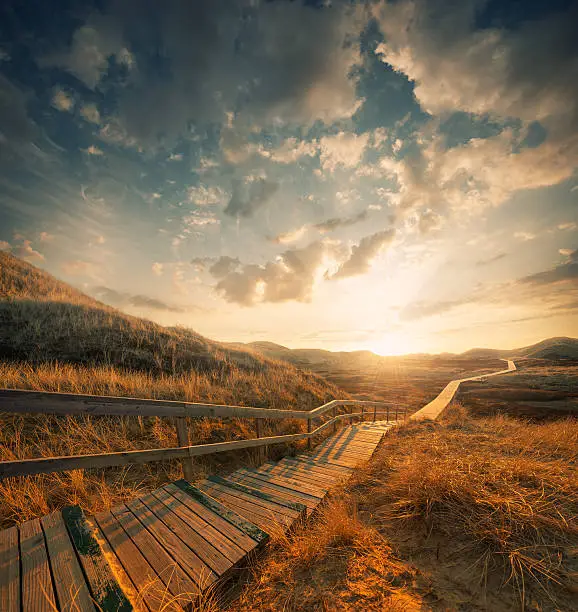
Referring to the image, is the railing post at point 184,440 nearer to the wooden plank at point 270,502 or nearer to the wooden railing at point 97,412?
the wooden railing at point 97,412

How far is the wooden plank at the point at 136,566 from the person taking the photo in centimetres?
198

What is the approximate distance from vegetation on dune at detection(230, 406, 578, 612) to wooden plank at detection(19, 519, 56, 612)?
1405 mm

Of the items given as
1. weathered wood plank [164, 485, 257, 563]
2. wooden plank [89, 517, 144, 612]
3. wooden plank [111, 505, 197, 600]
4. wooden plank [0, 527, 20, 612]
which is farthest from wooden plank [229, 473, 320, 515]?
wooden plank [0, 527, 20, 612]

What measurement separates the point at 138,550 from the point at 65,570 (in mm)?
547

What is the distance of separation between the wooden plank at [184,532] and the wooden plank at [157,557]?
90 mm

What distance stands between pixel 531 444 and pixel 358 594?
6.07 m

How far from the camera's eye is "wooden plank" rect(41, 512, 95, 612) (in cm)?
183

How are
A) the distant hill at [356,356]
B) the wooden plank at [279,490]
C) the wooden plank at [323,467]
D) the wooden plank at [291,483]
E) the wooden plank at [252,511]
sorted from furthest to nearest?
the distant hill at [356,356] → the wooden plank at [323,467] → the wooden plank at [291,483] → the wooden plank at [279,490] → the wooden plank at [252,511]

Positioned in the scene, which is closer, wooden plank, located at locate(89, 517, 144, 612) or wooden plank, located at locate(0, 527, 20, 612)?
wooden plank, located at locate(0, 527, 20, 612)

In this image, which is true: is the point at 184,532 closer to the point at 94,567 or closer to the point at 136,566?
the point at 136,566

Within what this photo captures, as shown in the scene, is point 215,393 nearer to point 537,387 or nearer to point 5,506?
point 5,506

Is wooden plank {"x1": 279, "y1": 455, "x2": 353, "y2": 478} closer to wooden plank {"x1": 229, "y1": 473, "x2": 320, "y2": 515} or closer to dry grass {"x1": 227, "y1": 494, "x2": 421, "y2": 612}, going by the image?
wooden plank {"x1": 229, "y1": 473, "x2": 320, "y2": 515}

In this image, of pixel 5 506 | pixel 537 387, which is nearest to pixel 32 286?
pixel 5 506

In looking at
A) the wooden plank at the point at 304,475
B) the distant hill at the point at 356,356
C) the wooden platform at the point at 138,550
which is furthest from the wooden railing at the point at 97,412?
the distant hill at the point at 356,356
